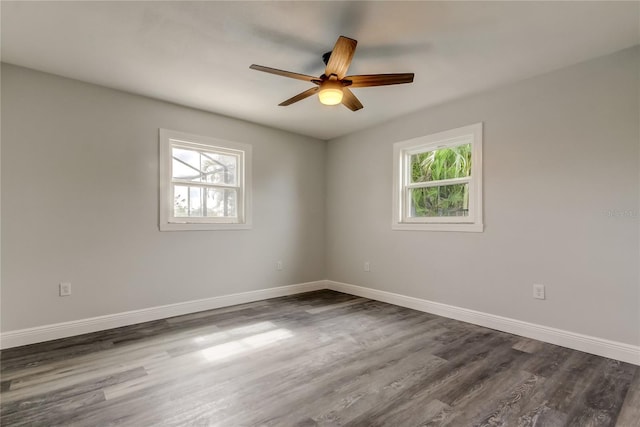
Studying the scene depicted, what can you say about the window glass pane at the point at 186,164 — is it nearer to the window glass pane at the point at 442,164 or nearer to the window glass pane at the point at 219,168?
the window glass pane at the point at 219,168

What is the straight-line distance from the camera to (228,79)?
295 centimetres

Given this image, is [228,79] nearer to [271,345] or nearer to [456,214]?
[271,345]

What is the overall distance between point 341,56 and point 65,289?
3.14m

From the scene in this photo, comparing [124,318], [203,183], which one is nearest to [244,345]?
[124,318]

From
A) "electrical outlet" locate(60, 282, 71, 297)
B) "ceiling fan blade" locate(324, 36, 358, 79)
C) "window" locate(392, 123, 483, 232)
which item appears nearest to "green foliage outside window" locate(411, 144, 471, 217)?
"window" locate(392, 123, 483, 232)

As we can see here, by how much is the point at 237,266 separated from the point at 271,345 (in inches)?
62.5

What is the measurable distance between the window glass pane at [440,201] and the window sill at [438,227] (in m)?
0.15

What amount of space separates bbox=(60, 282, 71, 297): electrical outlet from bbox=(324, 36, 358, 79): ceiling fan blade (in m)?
2.98

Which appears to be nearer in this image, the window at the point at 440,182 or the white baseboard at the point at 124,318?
the white baseboard at the point at 124,318

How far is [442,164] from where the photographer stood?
12.2 ft

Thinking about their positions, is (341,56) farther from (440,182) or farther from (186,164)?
(186,164)

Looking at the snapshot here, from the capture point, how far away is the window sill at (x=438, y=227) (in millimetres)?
3298

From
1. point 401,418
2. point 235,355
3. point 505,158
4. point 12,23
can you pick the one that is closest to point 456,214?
point 505,158

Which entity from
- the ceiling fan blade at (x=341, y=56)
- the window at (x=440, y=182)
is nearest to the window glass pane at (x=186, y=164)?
the ceiling fan blade at (x=341, y=56)
